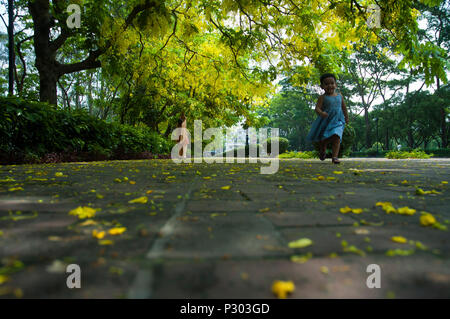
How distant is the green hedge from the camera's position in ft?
18.9

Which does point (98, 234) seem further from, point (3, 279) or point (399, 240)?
point (399, 240)

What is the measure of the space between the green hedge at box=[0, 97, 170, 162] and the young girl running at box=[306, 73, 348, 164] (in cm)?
620

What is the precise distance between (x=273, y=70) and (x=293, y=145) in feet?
146

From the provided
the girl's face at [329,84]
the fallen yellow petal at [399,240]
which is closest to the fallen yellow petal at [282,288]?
the fallen yellow petal at [399,240]

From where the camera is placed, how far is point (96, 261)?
97cm

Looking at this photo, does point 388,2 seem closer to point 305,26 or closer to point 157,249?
point 305,26

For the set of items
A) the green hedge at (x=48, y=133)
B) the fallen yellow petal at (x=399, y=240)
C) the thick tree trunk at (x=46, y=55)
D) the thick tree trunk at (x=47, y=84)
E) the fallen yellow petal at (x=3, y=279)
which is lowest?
the fallen yellow petal at (x=3, y=279)

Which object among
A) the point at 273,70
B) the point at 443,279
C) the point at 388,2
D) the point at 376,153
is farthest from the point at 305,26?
the point at 376,153

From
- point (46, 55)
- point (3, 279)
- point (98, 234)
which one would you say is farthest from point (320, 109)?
point (46, 55)

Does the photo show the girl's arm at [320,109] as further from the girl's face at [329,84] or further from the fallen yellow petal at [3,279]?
the fallen yellow petal at [3,279]

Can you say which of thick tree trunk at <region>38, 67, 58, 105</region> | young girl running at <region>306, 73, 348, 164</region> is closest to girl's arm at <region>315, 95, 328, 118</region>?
young girl running at <region>306, 73, 348, 164</region>

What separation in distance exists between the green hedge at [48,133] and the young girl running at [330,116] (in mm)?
6205

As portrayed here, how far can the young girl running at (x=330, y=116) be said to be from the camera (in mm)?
6047

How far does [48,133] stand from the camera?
6.49 m
